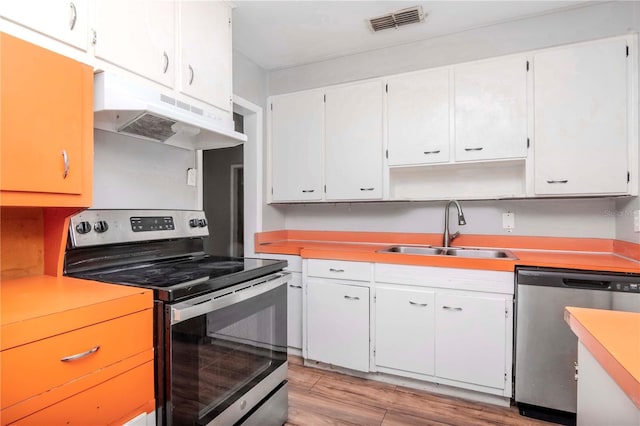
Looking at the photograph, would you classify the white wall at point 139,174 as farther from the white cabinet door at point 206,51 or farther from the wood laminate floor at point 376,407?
the wood laminate floor at point 376,407

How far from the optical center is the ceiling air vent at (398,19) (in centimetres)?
218

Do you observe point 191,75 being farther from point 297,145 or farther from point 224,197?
point 224,197

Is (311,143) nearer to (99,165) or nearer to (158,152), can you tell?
(158,152)

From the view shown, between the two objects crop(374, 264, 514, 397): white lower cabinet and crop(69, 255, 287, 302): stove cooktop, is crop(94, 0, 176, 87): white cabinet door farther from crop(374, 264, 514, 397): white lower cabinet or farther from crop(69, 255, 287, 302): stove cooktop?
crop(374, 264, 514, 397): white lower cabinet

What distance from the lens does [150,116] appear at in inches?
56.3

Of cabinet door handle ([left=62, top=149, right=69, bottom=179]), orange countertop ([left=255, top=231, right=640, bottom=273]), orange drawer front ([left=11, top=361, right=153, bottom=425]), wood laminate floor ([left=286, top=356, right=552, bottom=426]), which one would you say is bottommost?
wood laminate floor ([left=286, top=356, right=552, bottom=426])

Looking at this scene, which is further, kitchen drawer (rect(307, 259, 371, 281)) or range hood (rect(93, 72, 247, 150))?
kitchen drawer (rect(307, 259, 371, 281))

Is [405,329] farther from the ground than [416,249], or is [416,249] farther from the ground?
[416,249]

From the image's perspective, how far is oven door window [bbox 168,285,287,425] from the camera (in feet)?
3.74

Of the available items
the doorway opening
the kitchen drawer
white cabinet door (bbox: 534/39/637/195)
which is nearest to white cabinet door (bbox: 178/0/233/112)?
the kitchen drawer

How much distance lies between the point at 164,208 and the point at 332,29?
1734 mm

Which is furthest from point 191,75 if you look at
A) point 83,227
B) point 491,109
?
point 491,109

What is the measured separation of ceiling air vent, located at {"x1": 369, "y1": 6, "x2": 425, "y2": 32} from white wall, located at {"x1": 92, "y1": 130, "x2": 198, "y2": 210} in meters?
1.59

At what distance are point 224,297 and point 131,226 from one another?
2.22ft
